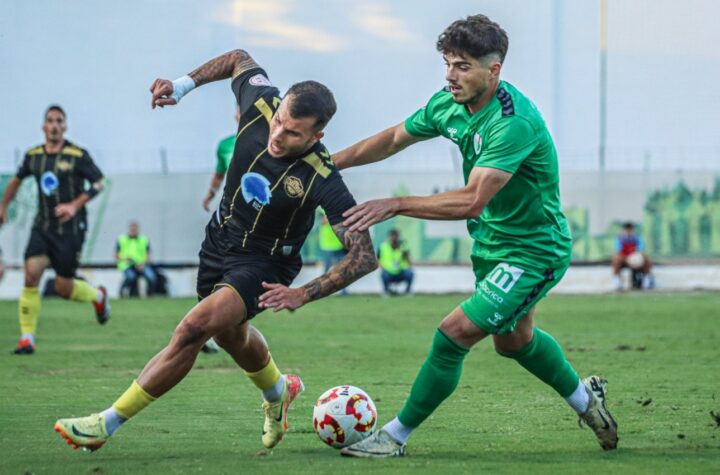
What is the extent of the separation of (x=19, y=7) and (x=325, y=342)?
15.7 metres

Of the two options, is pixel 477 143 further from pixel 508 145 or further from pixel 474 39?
pixel 474 39

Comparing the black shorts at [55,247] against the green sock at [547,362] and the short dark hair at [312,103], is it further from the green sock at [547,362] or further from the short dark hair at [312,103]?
the green sock at [547,362]

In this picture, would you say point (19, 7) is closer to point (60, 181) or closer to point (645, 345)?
point (60, 181)

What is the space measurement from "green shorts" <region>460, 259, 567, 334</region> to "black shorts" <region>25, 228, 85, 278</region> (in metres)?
7.41

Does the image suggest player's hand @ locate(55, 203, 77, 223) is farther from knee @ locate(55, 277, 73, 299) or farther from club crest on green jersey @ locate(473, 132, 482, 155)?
club crest on green jersey @ locate(473, 132, 482, 155)

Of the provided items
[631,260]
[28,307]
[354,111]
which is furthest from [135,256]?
[28,307]

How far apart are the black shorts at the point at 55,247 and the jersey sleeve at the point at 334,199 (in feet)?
23.5

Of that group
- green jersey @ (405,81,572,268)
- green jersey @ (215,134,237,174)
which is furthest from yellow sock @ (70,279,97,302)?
green jersey @ (405,81,572,268)

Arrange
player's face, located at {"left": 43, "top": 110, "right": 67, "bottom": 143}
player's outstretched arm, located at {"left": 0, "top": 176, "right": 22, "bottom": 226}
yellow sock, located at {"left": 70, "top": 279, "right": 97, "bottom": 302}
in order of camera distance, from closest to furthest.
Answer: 1. player's face, located at {"left": 43, "top": 110, "right": 67, "bottom": 143}
2. player's outstretched arm, located at {"left": 0, "top": 176, "right": 22, "bottom": 226}
3. yellow sock, located at {"left": 70, "top": 279, "right": 97, "bottom": 302}

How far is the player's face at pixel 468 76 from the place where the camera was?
6559 millimetres

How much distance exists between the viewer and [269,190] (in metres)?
6.86

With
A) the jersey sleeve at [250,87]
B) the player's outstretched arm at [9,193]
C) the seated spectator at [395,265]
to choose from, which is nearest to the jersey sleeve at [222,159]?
the player's outstretched arm at [9,193]

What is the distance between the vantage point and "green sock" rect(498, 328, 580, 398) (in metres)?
7.06

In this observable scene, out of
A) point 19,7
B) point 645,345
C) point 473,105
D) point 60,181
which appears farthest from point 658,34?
point 473,105
